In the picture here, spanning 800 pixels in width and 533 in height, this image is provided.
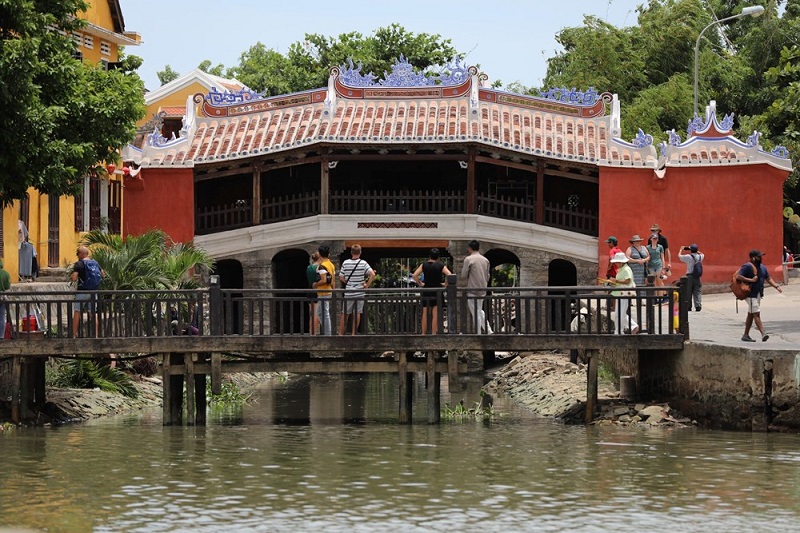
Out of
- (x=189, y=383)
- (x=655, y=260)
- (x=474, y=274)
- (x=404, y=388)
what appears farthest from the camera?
(x=655, y=260)

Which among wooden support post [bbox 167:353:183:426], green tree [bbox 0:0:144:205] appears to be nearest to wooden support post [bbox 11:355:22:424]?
wooden support post [bbox 167:353:183:426]

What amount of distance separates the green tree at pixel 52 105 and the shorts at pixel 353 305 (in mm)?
5082

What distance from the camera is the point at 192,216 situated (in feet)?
127

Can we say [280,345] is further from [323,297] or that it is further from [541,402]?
[541,402]

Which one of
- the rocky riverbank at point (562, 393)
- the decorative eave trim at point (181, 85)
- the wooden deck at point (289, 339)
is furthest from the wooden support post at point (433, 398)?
the decorative eave trim at point (181, 85)

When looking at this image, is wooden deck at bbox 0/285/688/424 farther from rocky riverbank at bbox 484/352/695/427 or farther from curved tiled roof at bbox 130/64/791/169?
curved tiled roof at bbox 130/64/791/169

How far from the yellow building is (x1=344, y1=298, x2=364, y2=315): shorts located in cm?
833

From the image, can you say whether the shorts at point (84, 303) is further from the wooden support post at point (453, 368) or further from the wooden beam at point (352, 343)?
the wooden support post at point (453, 368)

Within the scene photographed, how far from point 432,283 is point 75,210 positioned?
1583 centimetres

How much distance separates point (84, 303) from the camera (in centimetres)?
2400

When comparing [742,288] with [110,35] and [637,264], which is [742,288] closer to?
[637,264]

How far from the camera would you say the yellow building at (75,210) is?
32594 millimetres

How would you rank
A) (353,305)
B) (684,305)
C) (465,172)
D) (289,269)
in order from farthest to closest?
(289,269) → (465,172) → (353,305) → (684,305)

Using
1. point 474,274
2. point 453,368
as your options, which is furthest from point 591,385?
point 474,274
